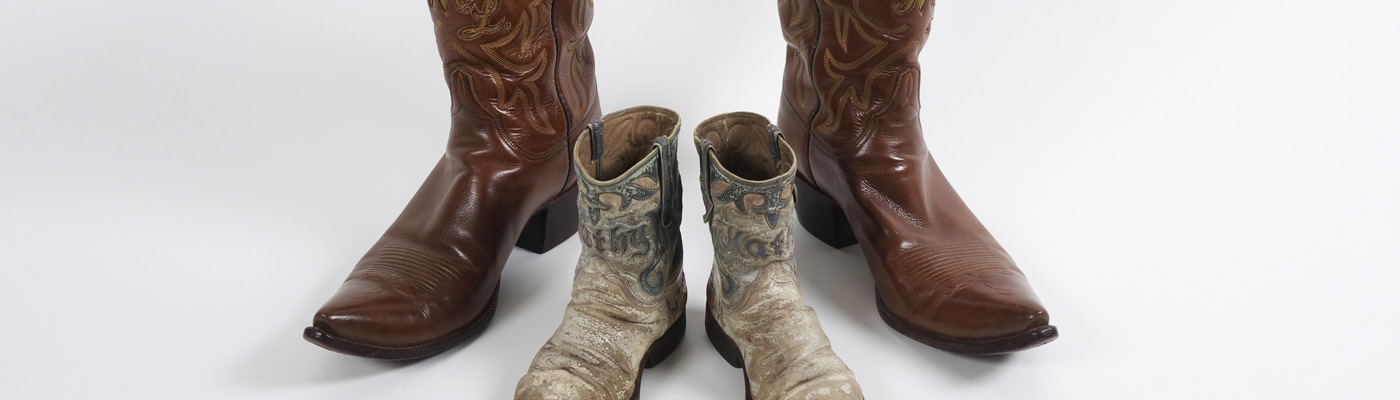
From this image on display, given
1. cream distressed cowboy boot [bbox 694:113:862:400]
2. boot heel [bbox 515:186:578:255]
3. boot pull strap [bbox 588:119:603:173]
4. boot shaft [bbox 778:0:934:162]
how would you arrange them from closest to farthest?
cream distressed cowboy boot [bbox 694:113:862:400], boot pull strap [bbox 588:119:603:173], boot shaft [bbox 778:0:934:162], boot heel [bbox 515:186:578:255]

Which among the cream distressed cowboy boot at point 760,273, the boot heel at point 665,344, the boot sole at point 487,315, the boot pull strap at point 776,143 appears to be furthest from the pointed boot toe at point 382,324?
the boot pull strap at point 776,143

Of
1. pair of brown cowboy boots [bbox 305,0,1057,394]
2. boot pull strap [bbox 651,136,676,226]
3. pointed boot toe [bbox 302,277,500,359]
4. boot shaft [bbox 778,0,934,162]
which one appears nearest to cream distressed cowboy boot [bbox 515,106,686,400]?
boot pull strap [bbox 651,136,676,226]

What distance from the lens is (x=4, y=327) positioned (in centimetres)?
193

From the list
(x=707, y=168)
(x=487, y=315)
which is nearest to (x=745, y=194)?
(x=707, y=168)

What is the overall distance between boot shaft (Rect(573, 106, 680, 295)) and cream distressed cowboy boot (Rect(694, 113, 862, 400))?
74 mm

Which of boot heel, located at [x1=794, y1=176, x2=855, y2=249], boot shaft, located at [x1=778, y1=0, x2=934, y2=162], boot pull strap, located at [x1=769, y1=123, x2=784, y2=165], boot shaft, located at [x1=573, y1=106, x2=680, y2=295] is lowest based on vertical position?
boot heel, located at [x1=794, y1=176, x2=855, y2=249]

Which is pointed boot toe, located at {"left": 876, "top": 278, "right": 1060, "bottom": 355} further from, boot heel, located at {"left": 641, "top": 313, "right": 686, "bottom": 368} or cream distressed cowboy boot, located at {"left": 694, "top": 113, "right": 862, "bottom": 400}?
boot heel, located at {"left": 641, "top": 313, "right": 686, "bottom": 368}

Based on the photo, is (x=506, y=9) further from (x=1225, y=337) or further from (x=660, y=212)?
(x=1225, y=337)

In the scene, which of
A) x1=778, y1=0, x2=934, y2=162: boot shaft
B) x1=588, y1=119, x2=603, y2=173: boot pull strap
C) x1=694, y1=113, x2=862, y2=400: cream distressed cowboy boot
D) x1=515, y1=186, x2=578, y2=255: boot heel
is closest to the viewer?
x1=694, y1=113, x2=862, y2=400: cream distressed cowboy boot

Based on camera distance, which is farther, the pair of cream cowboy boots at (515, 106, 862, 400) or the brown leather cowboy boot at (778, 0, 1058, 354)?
the brown leather cowboy boot at (778, 0, 1058, 354)

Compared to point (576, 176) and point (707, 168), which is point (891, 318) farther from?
point (576, 176)

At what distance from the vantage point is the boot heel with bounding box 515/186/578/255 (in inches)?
88.0

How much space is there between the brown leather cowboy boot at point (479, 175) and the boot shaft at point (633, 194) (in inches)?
11.8

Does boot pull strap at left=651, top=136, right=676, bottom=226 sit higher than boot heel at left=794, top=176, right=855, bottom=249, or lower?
higher
